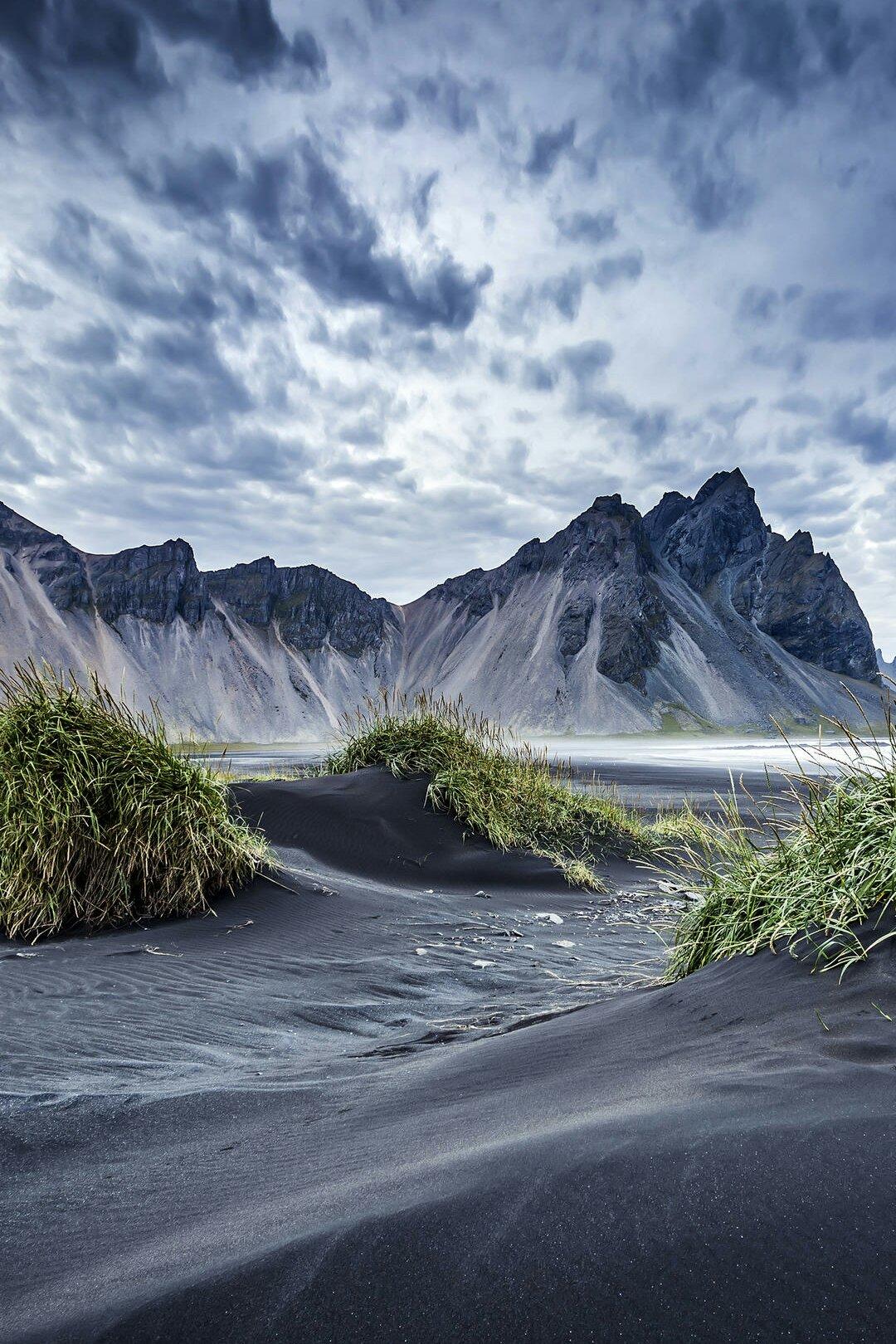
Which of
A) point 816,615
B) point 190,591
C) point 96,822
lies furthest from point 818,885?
point 816,615

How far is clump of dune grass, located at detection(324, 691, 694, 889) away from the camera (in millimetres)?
9828

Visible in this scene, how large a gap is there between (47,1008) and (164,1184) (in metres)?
2.06

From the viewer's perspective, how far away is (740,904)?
3045 millimetres

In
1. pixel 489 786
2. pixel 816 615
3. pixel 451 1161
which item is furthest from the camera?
pixel 816 615

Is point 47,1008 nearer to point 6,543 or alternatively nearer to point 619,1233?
point 619,1233

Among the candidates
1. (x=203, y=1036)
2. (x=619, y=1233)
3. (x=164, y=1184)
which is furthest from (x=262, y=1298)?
(x=203, y=1036)

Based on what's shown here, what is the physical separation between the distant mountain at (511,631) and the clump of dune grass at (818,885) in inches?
2974

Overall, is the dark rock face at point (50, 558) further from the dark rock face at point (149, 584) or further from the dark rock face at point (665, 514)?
the dark rock face at point (665, 514)

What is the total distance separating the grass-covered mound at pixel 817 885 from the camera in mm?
2293

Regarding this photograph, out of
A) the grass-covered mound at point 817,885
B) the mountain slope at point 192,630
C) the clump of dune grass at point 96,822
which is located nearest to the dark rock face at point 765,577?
the mountain slope at point 192,630

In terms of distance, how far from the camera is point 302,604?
4695 inches

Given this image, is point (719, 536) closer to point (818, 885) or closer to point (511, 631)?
point (511, 631)

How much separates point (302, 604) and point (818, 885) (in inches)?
4732

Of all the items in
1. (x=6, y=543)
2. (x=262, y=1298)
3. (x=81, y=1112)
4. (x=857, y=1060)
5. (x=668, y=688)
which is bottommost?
(x=81, y=1112)
